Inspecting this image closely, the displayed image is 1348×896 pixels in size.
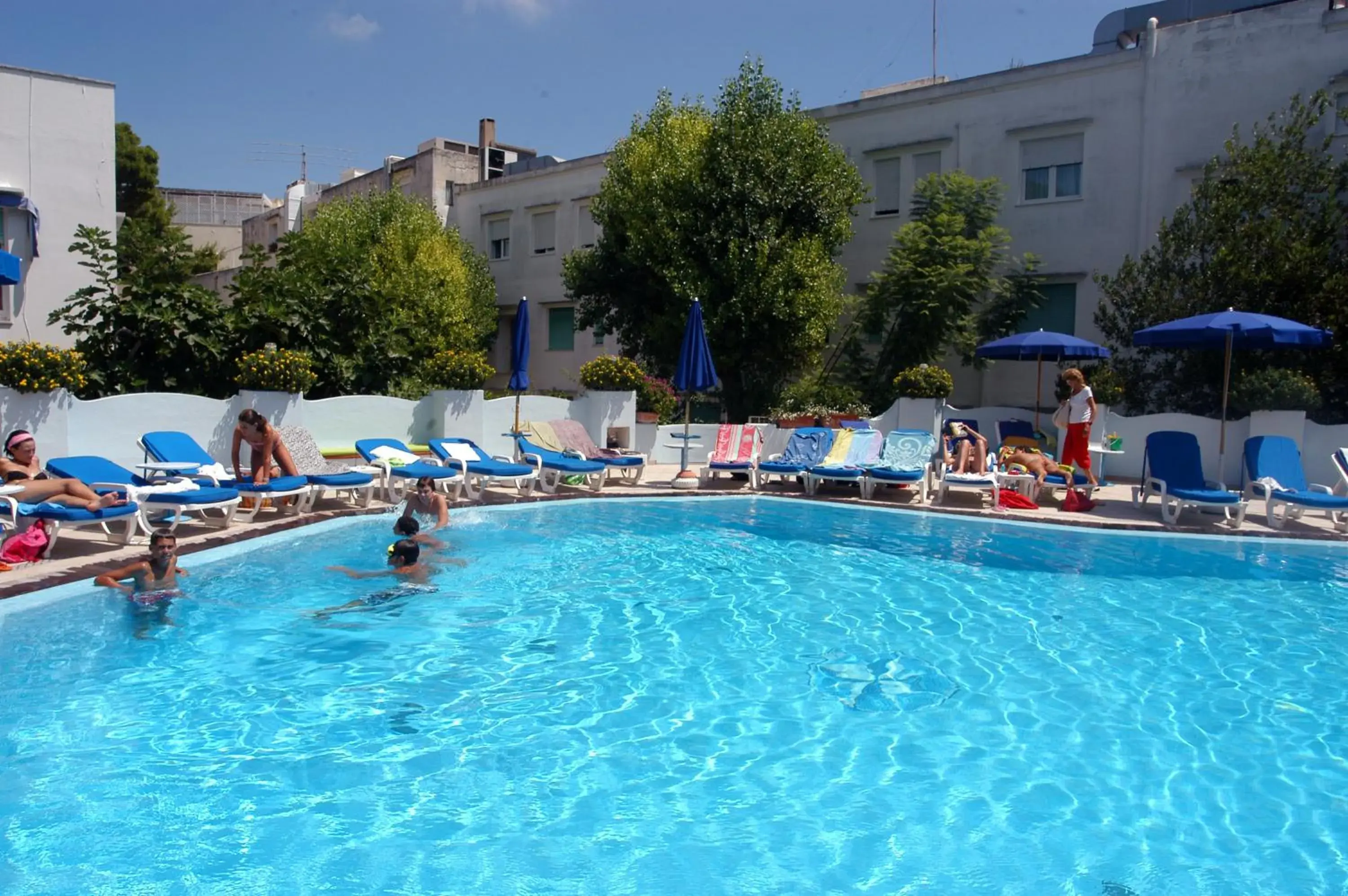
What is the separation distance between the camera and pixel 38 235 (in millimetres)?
20875

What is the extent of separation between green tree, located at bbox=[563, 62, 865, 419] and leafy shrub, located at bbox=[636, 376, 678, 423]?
7.45 ft

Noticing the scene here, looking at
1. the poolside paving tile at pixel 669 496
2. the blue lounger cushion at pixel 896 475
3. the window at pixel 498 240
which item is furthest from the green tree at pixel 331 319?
the blue lounger cushion at pixel 896 475

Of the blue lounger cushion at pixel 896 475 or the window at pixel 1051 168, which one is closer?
the blue lounger cushion at pixel 896 475

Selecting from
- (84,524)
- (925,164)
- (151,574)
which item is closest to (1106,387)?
(925,164)

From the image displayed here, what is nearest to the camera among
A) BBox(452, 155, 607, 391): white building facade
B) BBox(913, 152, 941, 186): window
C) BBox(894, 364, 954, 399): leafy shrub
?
BBox(894, 364, 954, 399): leafy shrub

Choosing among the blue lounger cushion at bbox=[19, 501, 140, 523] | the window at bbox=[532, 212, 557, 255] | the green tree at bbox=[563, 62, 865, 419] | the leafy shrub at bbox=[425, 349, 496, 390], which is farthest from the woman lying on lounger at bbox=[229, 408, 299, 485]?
Result: the window at bbox=[532, 212, 557, 255]

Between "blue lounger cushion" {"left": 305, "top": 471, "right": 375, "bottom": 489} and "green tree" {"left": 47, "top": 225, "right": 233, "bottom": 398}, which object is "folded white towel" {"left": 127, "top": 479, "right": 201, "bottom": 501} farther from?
"green tree" {"left": 47, "top": 225, "right": 233, "bottom": 398}

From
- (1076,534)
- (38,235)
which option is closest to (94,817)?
(1076,534)

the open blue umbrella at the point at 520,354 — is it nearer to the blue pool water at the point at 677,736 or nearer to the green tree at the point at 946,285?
the blue pool water at the point at 677,736

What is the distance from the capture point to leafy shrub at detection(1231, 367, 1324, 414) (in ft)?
44.6

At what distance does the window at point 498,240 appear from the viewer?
29922 millimetres

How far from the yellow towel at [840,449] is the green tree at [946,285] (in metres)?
5.51

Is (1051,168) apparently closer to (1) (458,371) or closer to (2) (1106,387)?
(2) (1106,387)

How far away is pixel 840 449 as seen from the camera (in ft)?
47.4
